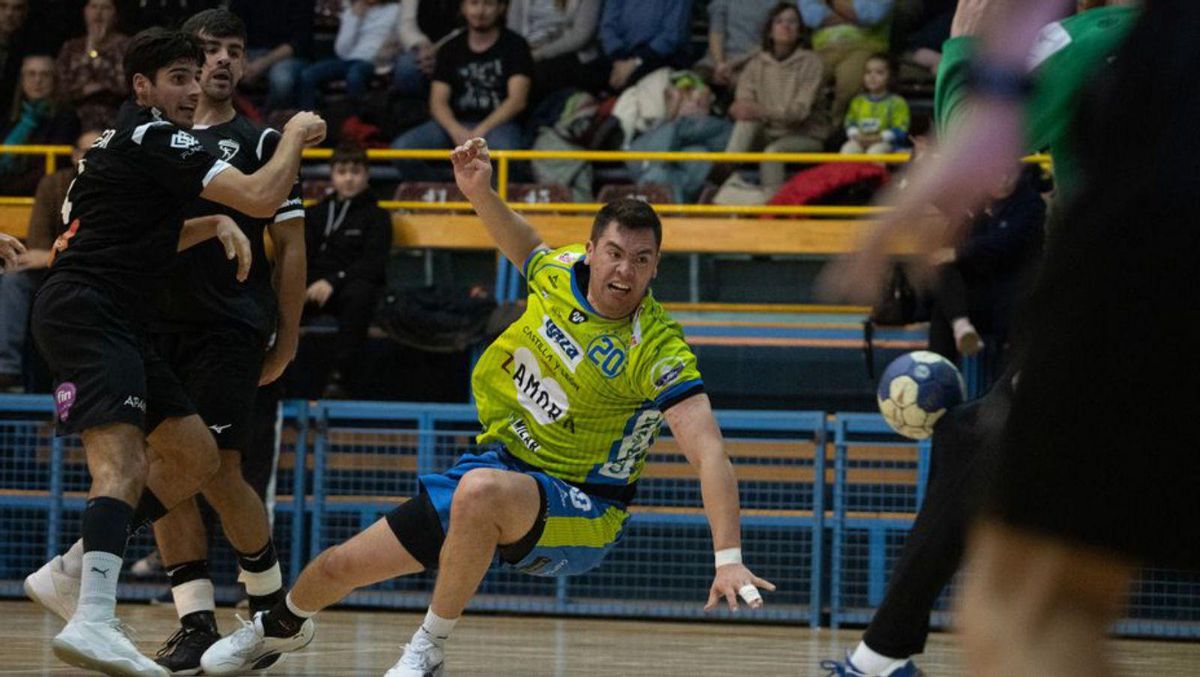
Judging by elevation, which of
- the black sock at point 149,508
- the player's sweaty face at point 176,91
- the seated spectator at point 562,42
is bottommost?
the black sock at point 149,508

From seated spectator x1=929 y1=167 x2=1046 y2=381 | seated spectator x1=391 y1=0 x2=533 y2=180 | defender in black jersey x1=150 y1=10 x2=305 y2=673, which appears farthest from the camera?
seated spectator x1=391 y1=0 x2=533 y2=180

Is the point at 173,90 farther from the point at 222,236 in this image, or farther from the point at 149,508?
the point at 149,508

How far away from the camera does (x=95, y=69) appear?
12562mm

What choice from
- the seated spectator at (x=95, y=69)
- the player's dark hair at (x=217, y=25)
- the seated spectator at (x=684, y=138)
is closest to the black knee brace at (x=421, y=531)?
the player's dark hair at (x=217, y=25)

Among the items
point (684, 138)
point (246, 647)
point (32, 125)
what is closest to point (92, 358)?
point (246, 647)

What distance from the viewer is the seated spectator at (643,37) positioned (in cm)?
1237

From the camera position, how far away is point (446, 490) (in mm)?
5746

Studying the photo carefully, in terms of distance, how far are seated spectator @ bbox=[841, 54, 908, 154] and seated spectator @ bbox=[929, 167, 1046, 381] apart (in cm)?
161

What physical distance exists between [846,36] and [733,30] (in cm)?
89

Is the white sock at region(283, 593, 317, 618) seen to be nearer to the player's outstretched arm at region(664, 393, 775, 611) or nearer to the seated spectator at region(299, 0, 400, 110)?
the player's outstretched arm at region(664, 393, 775, 611)

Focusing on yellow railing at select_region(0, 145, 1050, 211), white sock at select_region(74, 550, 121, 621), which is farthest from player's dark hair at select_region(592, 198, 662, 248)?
yellow railing at select_region(0, 145, 1050, 211)

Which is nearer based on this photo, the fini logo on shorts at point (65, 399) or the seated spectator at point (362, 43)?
the fini logo on shorts at point (65, 399)

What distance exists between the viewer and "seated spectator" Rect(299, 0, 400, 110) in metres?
13.1

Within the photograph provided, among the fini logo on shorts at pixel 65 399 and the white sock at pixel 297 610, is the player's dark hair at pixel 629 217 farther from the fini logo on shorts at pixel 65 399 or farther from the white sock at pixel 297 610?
the fini logo on shorts at pixel 65 399
